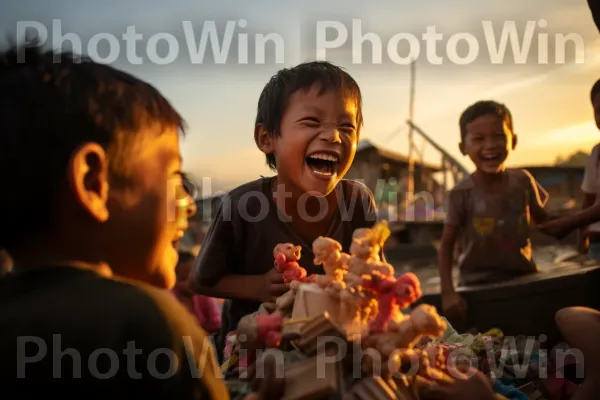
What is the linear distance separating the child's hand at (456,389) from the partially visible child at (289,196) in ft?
2.02

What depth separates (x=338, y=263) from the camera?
4.20ft

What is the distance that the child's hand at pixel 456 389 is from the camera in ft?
3.83

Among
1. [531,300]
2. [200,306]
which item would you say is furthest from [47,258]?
[200,306]

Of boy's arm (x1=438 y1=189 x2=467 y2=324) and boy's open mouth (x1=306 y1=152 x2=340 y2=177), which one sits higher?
boy's open mouth (x1=306 y1=152 x2=340 y2=177)

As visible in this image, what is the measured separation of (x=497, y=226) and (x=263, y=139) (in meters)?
1.68

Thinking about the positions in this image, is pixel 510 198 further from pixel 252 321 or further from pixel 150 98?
pixel 150 98

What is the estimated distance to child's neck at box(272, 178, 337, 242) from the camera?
6.46ft

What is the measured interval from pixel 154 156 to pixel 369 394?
22.7 inches

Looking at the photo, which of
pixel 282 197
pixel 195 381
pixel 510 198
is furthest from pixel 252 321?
pixel 510 198

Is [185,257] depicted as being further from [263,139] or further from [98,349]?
[98,349]

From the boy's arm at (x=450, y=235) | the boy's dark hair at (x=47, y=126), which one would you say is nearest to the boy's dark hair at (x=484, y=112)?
the boy's arm at (x=450, y=235)

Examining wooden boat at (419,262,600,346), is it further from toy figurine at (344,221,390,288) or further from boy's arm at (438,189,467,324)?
toy figurine at (344,221,390,288)

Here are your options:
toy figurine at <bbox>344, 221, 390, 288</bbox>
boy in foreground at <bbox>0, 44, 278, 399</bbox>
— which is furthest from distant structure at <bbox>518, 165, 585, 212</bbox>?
boy in foreground at <bbox>0, 44, 278, 399</bbox>

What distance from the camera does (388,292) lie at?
120cm
